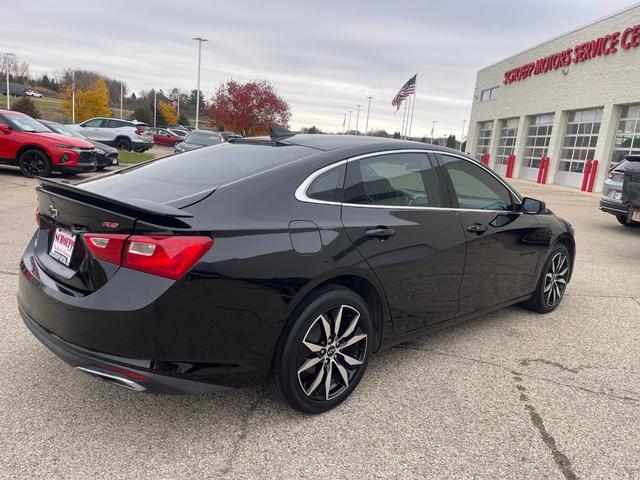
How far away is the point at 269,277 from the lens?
8.11 feet

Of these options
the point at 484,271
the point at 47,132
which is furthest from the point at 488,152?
the point at 484,271

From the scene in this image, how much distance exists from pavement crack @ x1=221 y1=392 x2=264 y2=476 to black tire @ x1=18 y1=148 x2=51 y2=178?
11.2 meters

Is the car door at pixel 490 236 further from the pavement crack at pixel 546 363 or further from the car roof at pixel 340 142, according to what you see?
the pavement crack at pixel 546 363

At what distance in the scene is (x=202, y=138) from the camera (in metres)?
18.3

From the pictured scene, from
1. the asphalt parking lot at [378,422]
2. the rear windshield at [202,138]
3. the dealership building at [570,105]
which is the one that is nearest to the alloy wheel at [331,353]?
the asphalt parking lot at [378,422]

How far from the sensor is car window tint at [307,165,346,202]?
111 inches

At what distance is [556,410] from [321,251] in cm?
174

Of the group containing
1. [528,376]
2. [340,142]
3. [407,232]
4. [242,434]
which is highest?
[340,142]

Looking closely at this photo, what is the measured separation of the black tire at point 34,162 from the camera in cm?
1205

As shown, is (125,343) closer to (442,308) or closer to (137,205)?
(137,205)

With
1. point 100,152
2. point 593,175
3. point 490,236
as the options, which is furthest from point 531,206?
point 593,175

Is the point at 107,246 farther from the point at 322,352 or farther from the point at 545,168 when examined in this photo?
the point at 545,168

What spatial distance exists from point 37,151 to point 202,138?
694cm

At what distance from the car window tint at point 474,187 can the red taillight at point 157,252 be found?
2.08m
